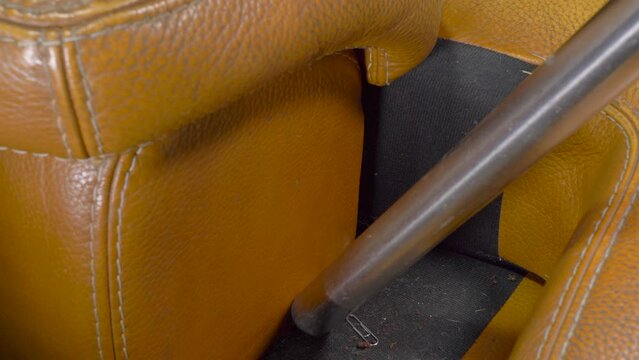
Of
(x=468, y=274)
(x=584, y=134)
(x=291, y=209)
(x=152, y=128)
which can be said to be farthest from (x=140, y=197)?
(x=468, y=274)

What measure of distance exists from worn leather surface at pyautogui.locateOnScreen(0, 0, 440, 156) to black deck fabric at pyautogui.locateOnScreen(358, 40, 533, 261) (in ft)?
0.97

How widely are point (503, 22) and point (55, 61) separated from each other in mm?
488

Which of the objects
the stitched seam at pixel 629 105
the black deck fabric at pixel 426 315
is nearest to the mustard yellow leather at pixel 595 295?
the stitched seam at pixel 629 105

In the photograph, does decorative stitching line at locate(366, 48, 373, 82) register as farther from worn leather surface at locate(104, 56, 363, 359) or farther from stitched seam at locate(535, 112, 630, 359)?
stitched seam at locate(535, 112, 630, 359)

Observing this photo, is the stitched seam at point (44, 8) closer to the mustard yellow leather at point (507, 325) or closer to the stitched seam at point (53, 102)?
the stitched seam at point (53, 102)

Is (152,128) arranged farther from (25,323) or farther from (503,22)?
(503,22)

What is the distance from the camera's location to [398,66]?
57 cm

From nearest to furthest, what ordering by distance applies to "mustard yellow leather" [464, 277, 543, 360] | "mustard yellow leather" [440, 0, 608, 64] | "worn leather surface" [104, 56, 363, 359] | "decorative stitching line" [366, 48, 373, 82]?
"worn leather surface" [104, 56, 363, 359], "decorative stitching line" [366, 48, 373, 82], "mustard yellow leather" [440, 0, 608, 64], "mustard yellow leather" [464, 277, 543, 360]

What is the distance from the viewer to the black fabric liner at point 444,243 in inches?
27.6

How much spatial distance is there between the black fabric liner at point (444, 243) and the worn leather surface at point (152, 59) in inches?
11.8

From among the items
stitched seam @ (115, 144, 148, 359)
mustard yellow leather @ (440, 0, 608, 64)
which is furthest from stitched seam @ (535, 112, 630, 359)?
stitched seam @ (115, 144, 148, 359)

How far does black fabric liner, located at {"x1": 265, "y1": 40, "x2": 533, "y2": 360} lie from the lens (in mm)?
700

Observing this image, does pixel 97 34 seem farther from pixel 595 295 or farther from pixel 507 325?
pixel 507 325

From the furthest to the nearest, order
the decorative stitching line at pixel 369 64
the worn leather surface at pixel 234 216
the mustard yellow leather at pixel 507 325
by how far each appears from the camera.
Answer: the mustard yellow leather at pixel 507 325 < the decorative stitching line at pixel 369 64 < the worn leather surface at pixel 234 216
